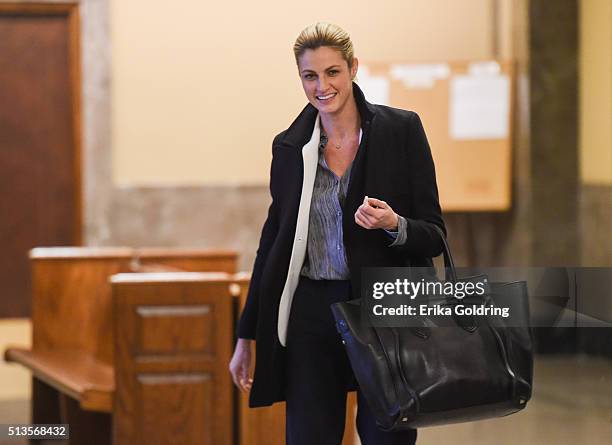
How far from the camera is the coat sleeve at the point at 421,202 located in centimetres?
230

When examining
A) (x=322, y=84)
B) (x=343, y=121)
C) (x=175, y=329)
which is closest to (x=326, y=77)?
(x=322, y=84)

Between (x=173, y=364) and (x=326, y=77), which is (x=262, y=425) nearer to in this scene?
(x=173, y=364)

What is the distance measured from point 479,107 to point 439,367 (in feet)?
16.8

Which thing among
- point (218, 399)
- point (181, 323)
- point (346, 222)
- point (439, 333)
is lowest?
point (218, 399)

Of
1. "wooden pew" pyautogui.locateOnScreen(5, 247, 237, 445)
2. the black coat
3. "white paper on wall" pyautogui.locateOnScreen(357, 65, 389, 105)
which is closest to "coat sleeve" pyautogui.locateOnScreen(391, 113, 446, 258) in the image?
the black coat

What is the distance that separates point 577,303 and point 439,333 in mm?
525

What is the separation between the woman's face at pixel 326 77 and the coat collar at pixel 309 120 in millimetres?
46

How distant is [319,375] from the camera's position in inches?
94.4

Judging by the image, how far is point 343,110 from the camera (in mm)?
2463

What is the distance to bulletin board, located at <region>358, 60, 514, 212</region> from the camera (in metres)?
7.04

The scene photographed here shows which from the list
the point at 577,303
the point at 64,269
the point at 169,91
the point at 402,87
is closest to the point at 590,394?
the point at 577,303

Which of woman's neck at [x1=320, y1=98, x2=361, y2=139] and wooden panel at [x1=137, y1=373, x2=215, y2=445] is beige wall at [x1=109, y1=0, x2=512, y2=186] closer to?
wooden panel at [x1=137, y1=373, x2=215, y2=445]

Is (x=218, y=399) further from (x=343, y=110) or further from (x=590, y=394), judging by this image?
(x=343, y=110)

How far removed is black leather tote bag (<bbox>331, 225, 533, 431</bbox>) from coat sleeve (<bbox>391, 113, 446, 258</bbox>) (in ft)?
0.19
